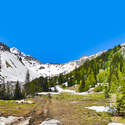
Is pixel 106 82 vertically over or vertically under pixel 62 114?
over

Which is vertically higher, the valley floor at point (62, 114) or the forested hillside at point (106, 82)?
the forested hillside at point (106, 82)

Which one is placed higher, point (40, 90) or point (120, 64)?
point (120, 64)

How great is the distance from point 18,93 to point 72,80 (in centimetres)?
6887

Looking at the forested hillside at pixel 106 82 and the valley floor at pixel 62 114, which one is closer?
the valley floor at pixel 62 114

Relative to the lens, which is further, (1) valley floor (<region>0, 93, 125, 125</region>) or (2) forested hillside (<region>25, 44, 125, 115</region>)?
(2) forested hillside (<region>25, 44, 125, 115</region>)

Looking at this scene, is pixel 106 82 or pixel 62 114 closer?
pixel 62 114

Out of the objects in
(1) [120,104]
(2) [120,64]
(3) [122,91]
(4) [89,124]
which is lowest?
(4) [89,124]

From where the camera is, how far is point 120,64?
126875mm

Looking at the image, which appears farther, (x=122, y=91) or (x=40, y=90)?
(x=40, y=90)

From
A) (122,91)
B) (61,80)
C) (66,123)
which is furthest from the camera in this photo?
(61,80)

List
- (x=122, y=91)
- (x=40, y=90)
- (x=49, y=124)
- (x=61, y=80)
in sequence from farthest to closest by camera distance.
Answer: (x=61, y=80) → (x=40, y=90) → (x=122, y=91) → (x=49, y=124)

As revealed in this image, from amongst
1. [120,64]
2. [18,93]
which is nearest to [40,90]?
[18,93]

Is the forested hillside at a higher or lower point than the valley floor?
higher

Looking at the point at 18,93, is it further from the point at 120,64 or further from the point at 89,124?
the point at 120,64
